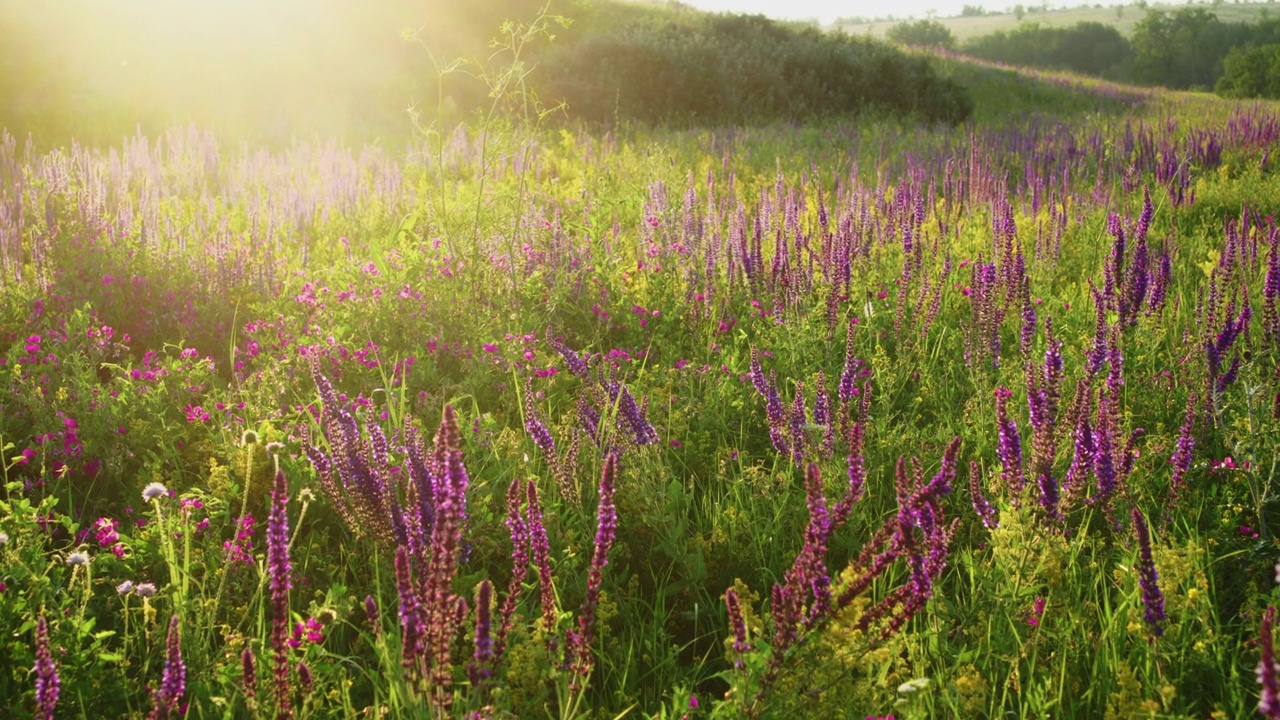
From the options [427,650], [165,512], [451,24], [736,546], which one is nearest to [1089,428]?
A: [736,546]

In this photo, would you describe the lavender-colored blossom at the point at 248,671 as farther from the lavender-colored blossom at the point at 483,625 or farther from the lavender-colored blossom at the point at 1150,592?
the lavender-colored blossom at the point at 1150,592

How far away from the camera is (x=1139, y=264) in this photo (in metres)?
3.16

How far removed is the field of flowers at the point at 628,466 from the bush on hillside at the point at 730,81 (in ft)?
36.1

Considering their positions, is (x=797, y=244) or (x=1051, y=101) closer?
(x=797, y=244)

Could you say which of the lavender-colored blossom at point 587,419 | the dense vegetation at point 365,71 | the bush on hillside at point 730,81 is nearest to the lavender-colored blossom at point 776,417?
the lavender-colored blossom at point 587,419

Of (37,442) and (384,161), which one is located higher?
(384,161)

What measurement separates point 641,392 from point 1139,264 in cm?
205

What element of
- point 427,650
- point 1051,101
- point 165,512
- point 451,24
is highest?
point 451,24

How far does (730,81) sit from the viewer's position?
17.4 m

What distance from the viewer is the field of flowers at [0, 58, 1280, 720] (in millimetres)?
1605

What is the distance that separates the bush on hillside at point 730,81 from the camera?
1606 centimetres

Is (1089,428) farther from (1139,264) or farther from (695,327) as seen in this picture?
(695,327)

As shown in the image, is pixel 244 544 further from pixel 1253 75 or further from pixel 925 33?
pixel 925 33

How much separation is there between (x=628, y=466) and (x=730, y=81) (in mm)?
16309
